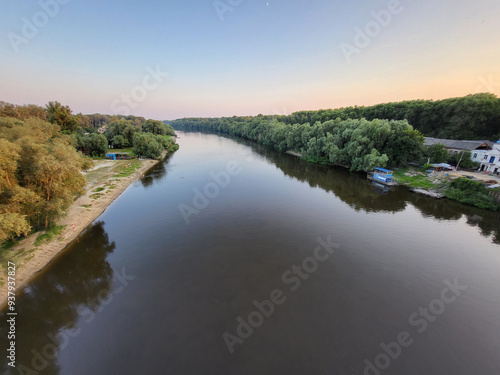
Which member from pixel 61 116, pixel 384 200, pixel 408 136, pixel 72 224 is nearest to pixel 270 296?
pixel 72 224

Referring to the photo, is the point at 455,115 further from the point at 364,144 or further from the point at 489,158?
the point at 364,144

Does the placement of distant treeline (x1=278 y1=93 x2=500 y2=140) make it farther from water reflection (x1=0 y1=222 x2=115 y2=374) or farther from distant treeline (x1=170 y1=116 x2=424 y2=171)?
water reflection (x1=0 y1=222 x2=115 y2=374)

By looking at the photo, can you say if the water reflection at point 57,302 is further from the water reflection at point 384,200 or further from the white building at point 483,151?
the white building at point 483,151

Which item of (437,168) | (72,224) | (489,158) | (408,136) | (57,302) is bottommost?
(57,302)

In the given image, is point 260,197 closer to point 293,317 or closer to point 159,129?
point 293,317

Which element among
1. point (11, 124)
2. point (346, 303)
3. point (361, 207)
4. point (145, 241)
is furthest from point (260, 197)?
point (11, 124)

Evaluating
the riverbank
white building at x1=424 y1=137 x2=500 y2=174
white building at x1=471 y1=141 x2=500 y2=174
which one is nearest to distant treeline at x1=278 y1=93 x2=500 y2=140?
white building at x1=424 y1=137 x2=500 y2=174
